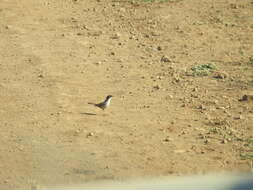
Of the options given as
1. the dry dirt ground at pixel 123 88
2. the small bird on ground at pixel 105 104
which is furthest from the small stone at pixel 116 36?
the small bird on ground at pixel 105 104

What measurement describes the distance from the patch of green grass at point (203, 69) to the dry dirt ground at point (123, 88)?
0.04 m

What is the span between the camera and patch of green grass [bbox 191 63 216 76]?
1159 centimetres

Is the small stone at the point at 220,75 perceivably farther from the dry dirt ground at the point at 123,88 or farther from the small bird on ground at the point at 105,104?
the small bird on ground at the point at 105,104

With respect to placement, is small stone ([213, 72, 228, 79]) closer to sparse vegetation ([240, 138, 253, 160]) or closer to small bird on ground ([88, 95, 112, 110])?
small bird on ground ([88, 95, 112, 110])

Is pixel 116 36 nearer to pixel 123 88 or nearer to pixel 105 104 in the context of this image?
pixel 123 88

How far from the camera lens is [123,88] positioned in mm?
11125

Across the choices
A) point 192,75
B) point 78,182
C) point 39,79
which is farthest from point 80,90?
point 78,182

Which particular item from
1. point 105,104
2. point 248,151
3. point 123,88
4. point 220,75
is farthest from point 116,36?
point 248,151

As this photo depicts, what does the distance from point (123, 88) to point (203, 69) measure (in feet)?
4.15

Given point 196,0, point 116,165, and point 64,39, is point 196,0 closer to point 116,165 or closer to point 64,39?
point 64,39

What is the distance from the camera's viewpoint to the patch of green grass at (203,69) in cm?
1159

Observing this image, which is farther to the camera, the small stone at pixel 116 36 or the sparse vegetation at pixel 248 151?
the small stone at pixel 116 36

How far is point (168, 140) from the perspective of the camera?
9359 mm

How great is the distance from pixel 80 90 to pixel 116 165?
263 cm
